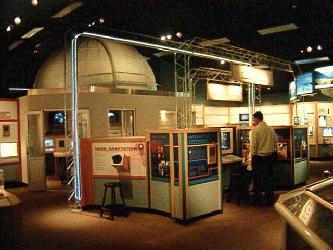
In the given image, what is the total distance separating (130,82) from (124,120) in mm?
1922

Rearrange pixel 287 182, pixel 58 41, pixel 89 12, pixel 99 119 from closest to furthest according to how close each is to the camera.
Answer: pixel 287 182
pixel 99 119
pixel 89 12
pixel 58 41

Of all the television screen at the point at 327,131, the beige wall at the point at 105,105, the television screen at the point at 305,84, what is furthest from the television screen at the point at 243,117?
the beige wall at the point at 105,105

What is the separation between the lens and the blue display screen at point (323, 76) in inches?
622

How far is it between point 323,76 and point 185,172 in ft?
39.1

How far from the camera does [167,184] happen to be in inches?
280

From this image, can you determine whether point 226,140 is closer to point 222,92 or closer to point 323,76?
point 222,92

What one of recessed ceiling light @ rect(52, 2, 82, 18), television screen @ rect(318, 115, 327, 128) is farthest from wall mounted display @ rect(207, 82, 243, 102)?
recessed ceiling light @ rect(52, 2, 82, 18)

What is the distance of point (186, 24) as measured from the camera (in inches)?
549

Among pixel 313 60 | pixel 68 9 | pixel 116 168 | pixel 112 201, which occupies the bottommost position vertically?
pixel 112 201

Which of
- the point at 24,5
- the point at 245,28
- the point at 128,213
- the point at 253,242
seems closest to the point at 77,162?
the point at 128,213

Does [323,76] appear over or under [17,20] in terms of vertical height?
under

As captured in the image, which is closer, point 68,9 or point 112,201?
point 112,201

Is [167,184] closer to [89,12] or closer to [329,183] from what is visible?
[329,183]

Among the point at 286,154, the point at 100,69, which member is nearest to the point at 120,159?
the point at 286,154
